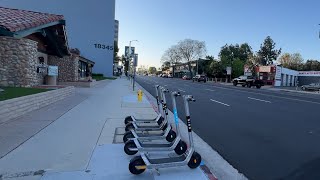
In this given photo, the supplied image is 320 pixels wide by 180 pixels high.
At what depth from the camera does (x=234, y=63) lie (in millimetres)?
84688

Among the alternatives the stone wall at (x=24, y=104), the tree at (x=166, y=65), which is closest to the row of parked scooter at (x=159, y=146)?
the stone wall at (x=24, y=104)

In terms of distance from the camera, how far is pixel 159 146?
5.82 metres

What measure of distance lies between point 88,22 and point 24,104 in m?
43.4

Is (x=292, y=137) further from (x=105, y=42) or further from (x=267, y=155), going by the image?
(x=105, y=42)

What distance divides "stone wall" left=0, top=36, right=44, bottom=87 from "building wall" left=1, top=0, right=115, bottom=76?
120 ft

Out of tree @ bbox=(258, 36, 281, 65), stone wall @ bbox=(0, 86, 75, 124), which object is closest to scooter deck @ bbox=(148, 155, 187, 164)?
stone wall @ bbox=(0, 86, 75, 124)

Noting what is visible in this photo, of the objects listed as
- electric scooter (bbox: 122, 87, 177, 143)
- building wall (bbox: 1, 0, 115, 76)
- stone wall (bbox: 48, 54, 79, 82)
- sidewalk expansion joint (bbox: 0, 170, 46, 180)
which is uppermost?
building wall (bbox: 1, 0, 115, 76)

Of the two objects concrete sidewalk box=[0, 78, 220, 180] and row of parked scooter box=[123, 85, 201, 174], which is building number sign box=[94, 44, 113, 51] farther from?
row of parked scooter box=[123, 85, 201, 174]

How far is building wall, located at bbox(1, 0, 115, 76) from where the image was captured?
48.8 metres

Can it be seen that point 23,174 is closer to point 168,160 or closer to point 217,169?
point 168,160

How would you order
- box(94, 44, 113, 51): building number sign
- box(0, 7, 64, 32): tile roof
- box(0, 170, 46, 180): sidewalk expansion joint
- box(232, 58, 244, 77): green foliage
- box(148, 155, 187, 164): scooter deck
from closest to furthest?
box(0, 170, 46, 180): sidewalk expansion joint < box(148, 155, 187, 164): scooter deck < box(0, 7, 64, 32): tile roof < box(94, 44, 113, 51): building number sign < box(232, 58, 244, 77): green foliage

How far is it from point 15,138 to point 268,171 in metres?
5.40

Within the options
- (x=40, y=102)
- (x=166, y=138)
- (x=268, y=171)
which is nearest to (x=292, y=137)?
(x=268, y=171)

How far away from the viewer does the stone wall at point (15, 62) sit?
14203 mm
